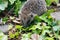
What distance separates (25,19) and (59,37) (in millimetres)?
851

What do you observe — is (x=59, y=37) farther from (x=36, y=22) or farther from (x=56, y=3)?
(x=56, y=3)

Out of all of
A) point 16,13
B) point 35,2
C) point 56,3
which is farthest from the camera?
point 56,3

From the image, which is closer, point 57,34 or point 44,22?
point 57,34

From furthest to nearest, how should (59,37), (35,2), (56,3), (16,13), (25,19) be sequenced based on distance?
(56,3) < (16,13) < (35,2) < (25,19) < (59,37)

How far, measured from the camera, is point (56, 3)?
6203 mm

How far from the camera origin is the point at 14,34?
479 centimetres

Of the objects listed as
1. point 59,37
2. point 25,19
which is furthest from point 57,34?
point 25,19

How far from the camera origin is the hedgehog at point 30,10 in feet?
16.2

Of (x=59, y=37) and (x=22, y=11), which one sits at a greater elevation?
(x=22, y=11)

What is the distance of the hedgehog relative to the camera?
4926mm

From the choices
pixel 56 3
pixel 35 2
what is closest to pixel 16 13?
pixel 35 2

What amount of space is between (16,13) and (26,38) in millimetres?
1285

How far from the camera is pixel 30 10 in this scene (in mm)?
5055

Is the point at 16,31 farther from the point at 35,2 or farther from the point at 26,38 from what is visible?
the point at 35,2
